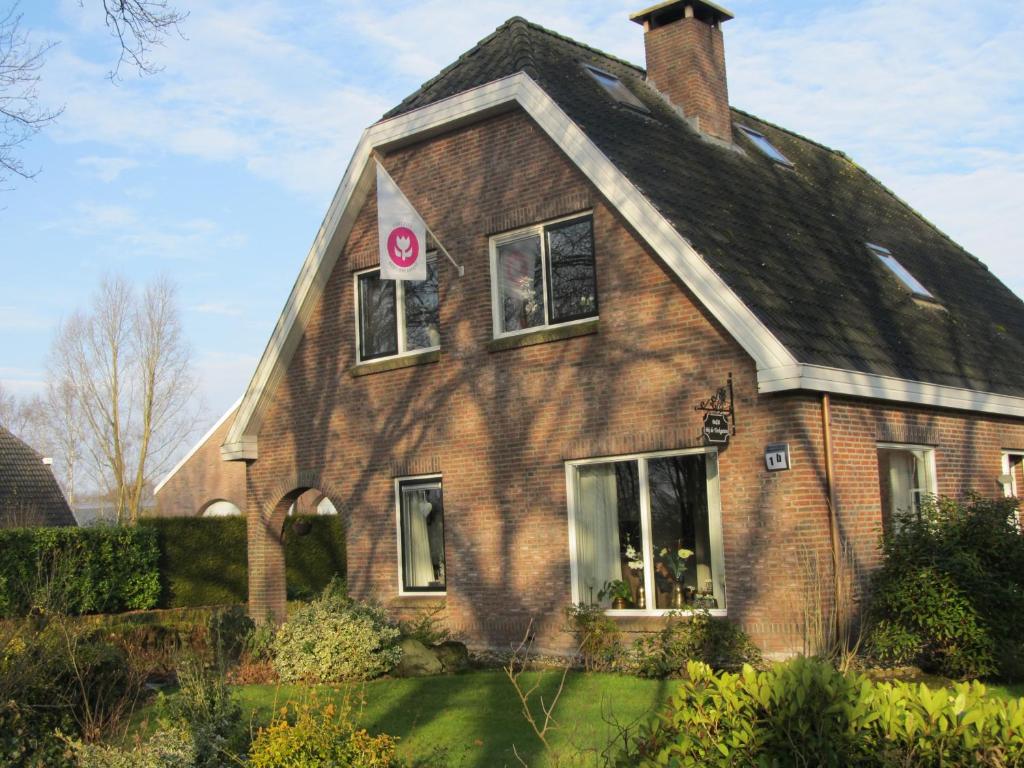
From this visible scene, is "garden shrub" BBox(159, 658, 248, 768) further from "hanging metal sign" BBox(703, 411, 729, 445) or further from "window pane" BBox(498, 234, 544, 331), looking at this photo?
"window pane" BBox(498, 234, 544, 331)

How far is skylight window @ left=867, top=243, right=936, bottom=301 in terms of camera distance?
16.7 m

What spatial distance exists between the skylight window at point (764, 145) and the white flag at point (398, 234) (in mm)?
7132

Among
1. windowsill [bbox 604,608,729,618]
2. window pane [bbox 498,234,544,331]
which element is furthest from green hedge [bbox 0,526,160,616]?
windowsill [bbox 604,608,729,618]

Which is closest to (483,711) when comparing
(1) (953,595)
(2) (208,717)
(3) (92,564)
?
(2) (208,717)


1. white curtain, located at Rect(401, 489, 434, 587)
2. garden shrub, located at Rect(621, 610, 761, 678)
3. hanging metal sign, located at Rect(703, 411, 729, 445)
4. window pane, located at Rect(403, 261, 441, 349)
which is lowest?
garden shrub, located at Rect(621, 610, 761, 678)

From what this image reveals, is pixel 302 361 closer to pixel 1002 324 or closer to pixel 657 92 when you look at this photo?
pixel 657 92

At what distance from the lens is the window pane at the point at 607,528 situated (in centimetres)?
1327

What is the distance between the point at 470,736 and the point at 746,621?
419cm

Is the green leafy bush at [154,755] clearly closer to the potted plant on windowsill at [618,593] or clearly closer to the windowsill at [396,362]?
the potted plant on windowsill at [618,593]

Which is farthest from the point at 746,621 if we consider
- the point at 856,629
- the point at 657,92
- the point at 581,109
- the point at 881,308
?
the point at 657,92

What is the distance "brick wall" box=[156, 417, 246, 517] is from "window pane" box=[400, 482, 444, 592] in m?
29.1

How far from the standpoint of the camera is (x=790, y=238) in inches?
591

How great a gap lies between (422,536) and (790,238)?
21.2 ft

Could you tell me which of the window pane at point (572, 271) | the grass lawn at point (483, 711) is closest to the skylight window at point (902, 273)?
the window pane at point (572, 271)
